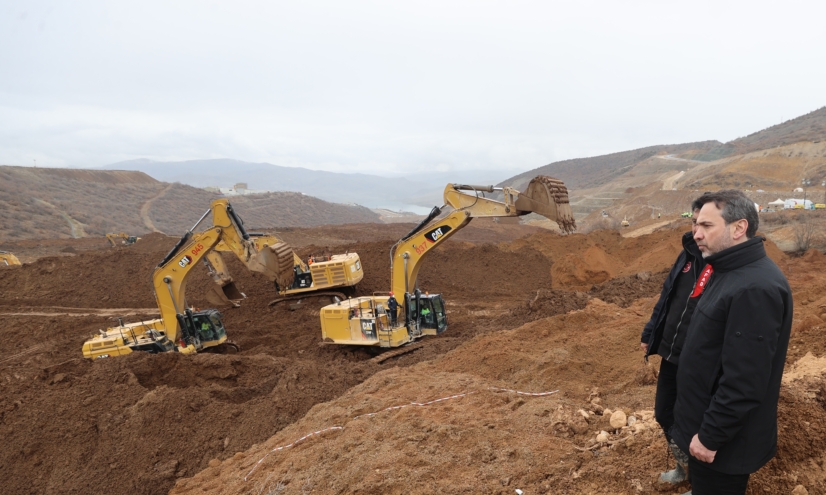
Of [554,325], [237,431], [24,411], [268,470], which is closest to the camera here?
[268,470]

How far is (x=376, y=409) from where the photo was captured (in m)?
6.67

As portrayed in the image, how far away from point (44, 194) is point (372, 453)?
67624 mm

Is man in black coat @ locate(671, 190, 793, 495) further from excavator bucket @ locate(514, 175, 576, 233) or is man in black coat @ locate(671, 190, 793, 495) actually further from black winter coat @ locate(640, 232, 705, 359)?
excavator bucket @ locate(514, 175, 576, 233)

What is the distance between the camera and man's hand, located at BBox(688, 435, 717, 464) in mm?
2498

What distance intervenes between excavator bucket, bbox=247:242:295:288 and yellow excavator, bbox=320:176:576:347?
161 cm

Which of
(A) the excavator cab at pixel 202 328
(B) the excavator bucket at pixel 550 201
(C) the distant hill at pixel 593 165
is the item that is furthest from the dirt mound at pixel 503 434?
(C) the distant hill at pixel 593 165

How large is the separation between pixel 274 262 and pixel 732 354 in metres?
11.1

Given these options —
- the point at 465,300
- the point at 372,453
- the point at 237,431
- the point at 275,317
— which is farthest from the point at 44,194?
the point at 372,453

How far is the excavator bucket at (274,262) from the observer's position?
481 inches

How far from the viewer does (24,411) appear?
857cm

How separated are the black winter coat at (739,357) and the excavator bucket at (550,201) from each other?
598cm

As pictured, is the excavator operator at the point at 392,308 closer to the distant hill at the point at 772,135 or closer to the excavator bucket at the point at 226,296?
the excavator bucket at the point at 226,296

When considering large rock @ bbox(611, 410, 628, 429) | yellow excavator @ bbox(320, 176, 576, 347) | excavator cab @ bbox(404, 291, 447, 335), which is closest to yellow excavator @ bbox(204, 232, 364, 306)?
yellow excavator @ bbox(320, 176, 576, 347)

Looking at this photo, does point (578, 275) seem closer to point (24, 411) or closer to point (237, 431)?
point (237, 431)
